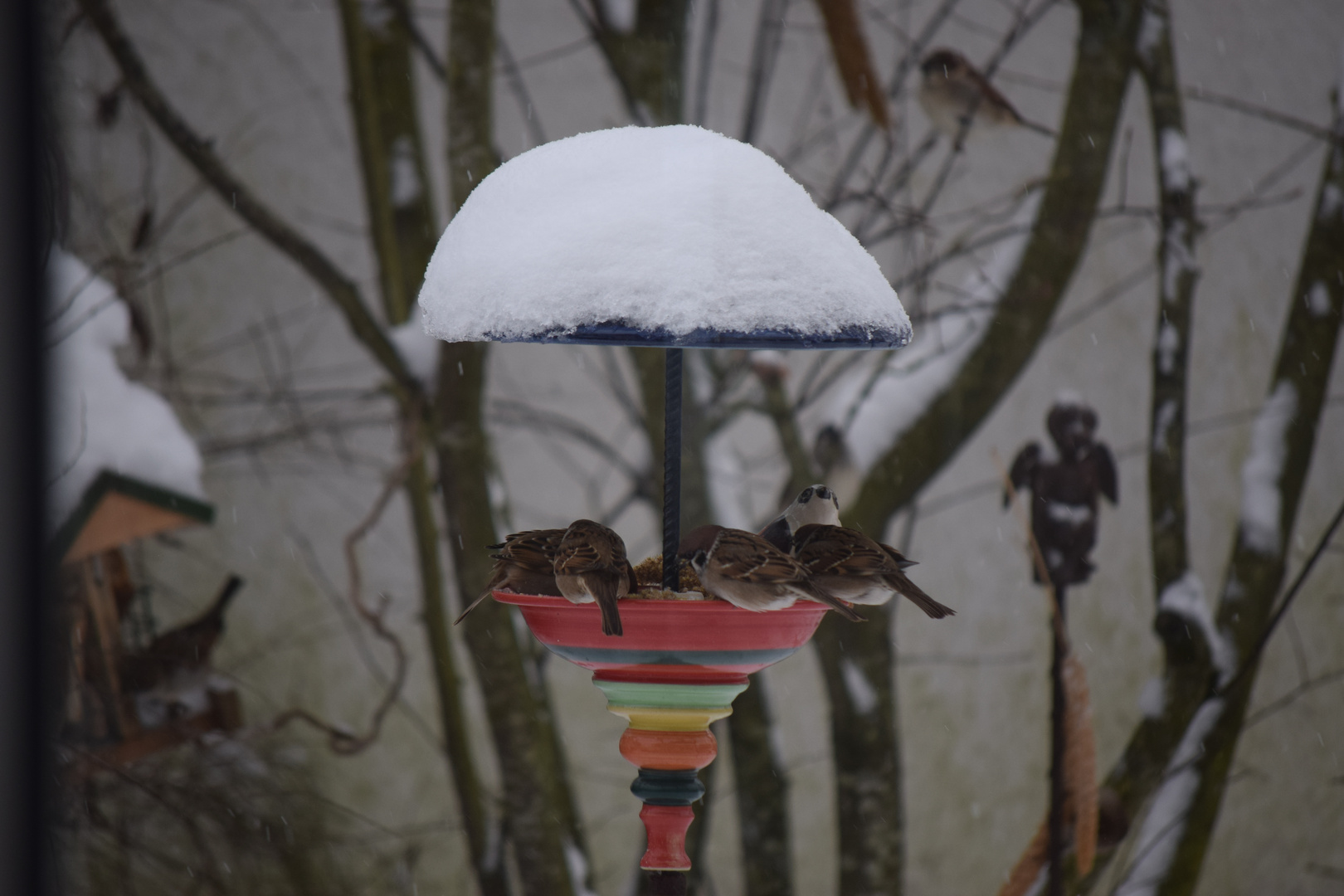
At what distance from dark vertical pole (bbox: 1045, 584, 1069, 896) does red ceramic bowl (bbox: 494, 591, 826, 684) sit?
1464 mm

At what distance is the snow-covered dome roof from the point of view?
1.17m

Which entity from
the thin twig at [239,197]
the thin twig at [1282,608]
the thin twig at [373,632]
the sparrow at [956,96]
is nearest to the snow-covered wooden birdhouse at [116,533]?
the thin twig at [373,632]

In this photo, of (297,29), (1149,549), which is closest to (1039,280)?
(1149,549)

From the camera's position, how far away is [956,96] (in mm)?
2529

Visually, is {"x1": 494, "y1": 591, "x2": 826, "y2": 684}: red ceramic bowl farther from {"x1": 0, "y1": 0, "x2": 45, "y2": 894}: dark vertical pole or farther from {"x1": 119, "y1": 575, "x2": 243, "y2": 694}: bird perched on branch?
{"x1": 0, "y1": 0, "x2": 45, "y2": 894}: dark vertical pole

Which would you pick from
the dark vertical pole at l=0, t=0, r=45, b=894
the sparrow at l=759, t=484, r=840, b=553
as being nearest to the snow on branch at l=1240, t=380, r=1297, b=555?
the sparrow at l=759, t=484, r=840, b=553

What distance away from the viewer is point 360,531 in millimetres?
2543

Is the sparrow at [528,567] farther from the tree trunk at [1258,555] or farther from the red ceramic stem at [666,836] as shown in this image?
the tree trunk at [1258,555]

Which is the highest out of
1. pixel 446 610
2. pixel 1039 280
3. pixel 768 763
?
pixel 1039 280

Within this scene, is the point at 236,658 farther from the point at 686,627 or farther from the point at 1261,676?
the point at 1261,676

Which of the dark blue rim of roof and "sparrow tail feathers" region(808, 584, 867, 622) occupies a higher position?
the dark blue rim of roof

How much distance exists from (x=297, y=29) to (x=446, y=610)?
55.0 inches

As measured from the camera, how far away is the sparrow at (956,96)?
8.29ft

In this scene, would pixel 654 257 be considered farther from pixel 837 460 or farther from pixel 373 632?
pixel 373 632
